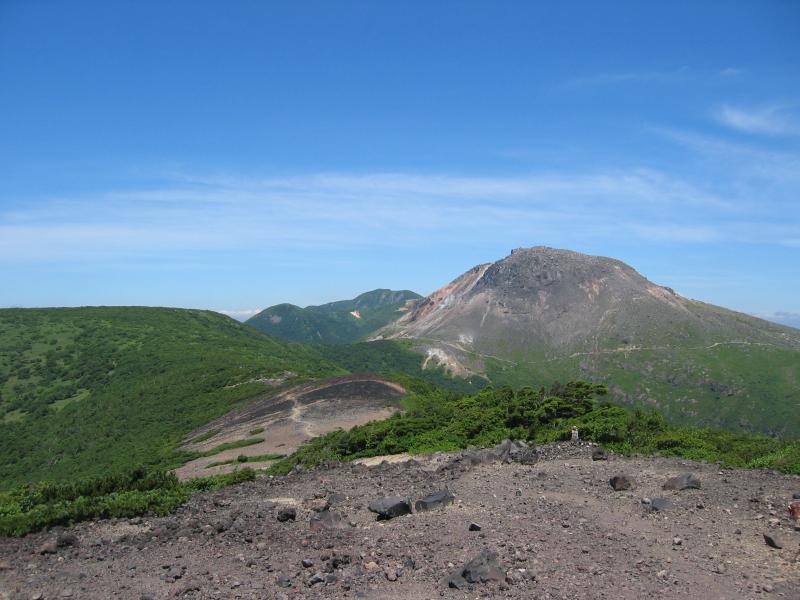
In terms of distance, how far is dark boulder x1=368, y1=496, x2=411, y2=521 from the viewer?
37.8 ft

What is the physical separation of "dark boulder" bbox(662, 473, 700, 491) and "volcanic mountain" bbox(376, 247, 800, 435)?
105 m

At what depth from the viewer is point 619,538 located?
980cm

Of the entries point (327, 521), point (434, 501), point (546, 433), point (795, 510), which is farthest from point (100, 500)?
point (795, 510)

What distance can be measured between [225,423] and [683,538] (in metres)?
34.8

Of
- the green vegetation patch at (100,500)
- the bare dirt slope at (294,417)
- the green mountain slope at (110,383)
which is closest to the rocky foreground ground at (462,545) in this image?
the green vegetation patch at (100,500)

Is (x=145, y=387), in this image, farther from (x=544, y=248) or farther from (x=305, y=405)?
(x=544, y=248)

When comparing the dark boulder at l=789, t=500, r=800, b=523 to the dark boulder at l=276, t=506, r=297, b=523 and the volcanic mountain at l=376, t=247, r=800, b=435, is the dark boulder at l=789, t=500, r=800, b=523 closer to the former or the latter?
the dark boulder at l=276, t=506, r=297, b=523

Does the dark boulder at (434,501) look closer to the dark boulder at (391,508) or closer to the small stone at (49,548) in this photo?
the dark boulder at (391,508)

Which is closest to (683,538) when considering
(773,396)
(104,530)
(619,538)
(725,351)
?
(619,538)

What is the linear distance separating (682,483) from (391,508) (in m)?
6.24

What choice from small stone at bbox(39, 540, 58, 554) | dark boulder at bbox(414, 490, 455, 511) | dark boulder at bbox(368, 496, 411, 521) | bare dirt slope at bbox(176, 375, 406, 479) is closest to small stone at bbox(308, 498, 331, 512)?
dark boulder at bbox(368, 496, 411, 521)

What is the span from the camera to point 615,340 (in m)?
141

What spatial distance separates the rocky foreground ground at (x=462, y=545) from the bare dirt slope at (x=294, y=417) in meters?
12.4

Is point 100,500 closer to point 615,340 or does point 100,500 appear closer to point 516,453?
point 516,453
